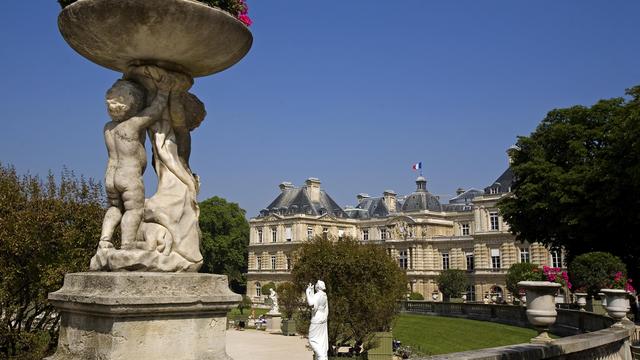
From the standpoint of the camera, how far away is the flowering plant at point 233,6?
15.2ft

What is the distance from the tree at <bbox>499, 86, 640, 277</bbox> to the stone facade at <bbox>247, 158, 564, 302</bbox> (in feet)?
48.0

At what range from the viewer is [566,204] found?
Answer: 29.9 meters

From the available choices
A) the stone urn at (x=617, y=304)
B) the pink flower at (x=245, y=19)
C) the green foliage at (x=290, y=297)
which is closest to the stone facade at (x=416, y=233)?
the green foliage at (x=290, y=297)

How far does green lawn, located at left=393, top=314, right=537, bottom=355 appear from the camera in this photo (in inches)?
904

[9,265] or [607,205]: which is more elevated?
[607,205]

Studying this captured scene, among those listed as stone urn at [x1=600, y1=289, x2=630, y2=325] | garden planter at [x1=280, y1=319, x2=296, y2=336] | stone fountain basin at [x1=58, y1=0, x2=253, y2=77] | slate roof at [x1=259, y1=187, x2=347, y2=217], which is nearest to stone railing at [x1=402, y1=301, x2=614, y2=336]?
stone urn at [x1=600, y1=289, x2=630, y2=325]

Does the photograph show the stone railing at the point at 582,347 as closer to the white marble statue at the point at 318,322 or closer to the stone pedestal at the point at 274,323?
the white marble statue at the point at 318,322

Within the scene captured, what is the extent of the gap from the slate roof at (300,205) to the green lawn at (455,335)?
42287mm

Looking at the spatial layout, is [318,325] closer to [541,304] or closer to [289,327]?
[541,304]

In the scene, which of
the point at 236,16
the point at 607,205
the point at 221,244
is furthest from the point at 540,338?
the point at 221,244

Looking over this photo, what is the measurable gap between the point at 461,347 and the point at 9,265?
16.8 metres

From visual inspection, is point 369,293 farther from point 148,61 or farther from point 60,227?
point 148,61

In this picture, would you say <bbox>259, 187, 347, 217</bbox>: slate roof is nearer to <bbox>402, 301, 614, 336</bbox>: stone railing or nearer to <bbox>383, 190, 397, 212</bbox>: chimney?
<bbox>383, 190, 397, 212</bbox>: chimney

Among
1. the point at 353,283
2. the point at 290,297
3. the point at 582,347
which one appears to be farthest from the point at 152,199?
the point at 290,297
